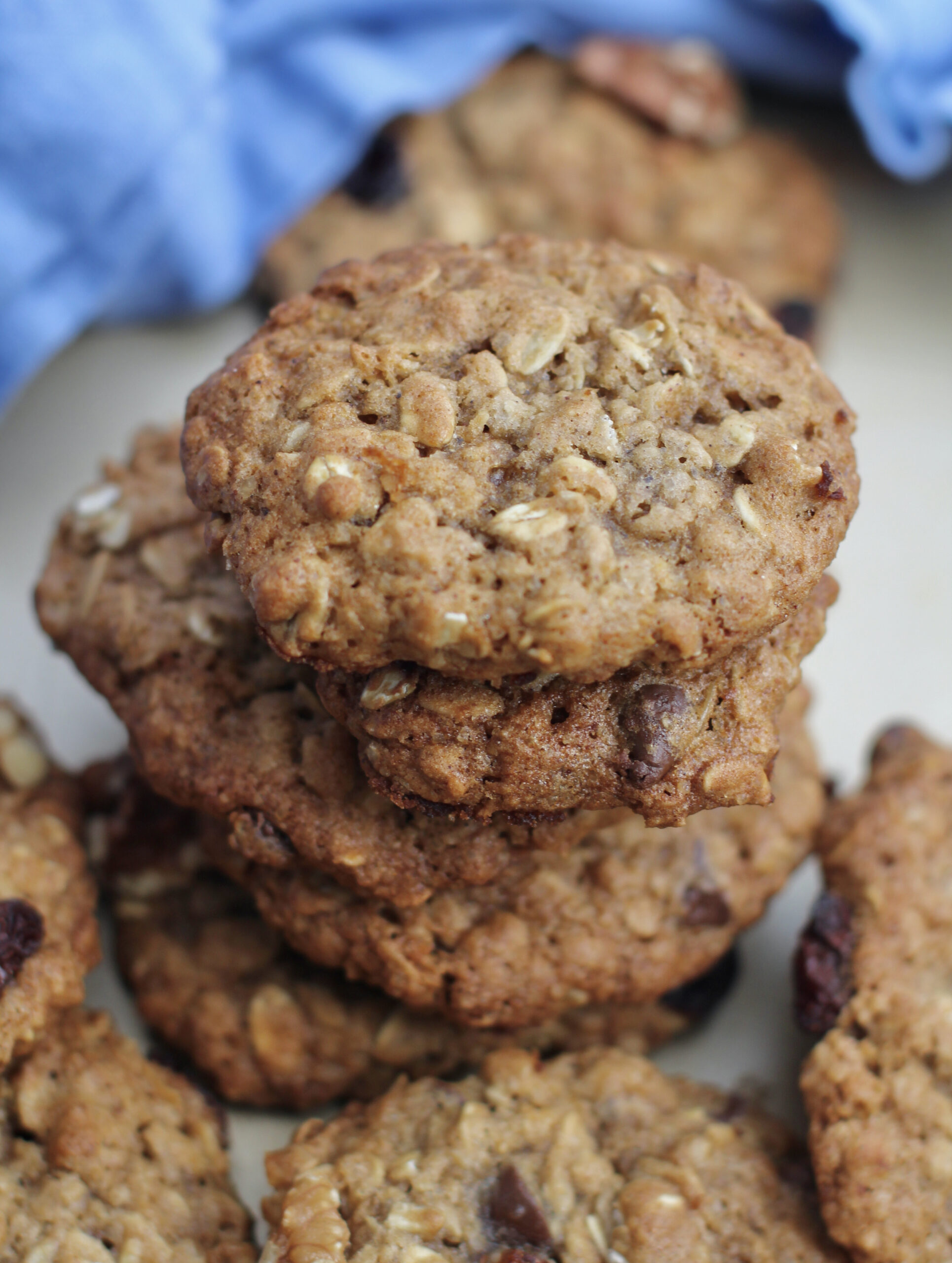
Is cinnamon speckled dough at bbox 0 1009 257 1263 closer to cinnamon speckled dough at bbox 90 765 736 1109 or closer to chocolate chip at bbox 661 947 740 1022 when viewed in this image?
cinnamon speckled dough at bbox 90 765 736 1109

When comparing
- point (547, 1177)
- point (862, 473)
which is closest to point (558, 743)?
point (547, 1177)

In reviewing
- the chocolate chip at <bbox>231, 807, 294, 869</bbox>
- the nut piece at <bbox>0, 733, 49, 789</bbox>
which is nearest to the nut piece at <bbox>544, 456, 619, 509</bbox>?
the chocolate chip at <bbox>231, 807, 294, 869</bbox>

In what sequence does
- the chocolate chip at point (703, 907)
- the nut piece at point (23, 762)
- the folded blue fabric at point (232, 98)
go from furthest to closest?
the folded blue fabric at point (232, 98), the nut piece at point (23, 762), the chocolate chip at point (703, 907)

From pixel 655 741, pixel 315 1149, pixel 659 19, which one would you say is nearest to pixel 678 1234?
pixel 315 1149

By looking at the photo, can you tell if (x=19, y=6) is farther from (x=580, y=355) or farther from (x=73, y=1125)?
(x=73, y=1125)

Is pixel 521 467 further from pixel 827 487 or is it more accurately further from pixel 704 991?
pixel 704 991

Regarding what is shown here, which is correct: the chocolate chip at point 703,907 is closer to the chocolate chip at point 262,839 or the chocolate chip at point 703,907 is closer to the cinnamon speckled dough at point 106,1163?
the chocolate chip at point 262,839

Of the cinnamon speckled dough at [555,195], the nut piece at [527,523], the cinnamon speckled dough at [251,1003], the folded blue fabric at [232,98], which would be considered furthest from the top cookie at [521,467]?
the cinnamon speckled dough at [555,195]
